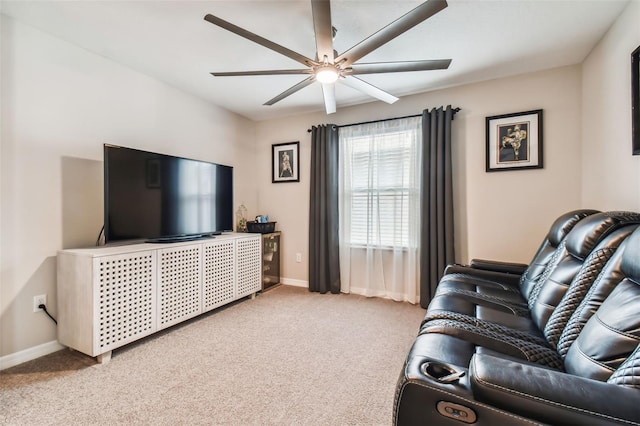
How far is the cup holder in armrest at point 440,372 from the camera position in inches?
33.4

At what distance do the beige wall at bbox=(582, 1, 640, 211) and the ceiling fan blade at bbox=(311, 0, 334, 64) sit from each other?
1.92 metres

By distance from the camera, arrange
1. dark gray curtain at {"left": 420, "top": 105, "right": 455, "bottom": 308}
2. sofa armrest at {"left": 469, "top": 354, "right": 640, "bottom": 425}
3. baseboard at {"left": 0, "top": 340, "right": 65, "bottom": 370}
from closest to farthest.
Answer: sofa armrest at {"left": 469, "top": 354, "right": 640, "bottom": 425}
baseboard at {"left": 0, "top": 340, "right": 65, "bottom": 370}
dark gray curtain at {"left": 420, "top": 105, "right": 455, "bottom": 308}

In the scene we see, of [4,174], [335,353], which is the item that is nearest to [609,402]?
[335,353]

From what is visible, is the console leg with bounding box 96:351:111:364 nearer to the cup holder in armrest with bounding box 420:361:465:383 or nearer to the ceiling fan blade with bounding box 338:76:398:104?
the cup holder in armrest with bounding box 420:361:465:383

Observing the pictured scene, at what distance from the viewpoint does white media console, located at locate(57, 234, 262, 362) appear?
1.97 meters

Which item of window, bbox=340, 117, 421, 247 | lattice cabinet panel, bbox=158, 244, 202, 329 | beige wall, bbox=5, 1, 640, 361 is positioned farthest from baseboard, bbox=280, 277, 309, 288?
beige wall, bbox=5, 1, 640, 361

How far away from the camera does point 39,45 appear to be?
212cm

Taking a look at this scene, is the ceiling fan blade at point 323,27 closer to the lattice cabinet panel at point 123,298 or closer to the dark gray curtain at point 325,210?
the dark gray curtain at point 325,210

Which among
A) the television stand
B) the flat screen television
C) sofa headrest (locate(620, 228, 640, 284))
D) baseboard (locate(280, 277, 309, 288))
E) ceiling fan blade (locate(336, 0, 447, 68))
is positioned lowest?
baseboard (locate(280, 277, 309, 288))

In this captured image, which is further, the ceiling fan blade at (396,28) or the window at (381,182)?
the window at (381,182)

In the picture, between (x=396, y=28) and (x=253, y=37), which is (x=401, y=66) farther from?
(x=253, y=37)

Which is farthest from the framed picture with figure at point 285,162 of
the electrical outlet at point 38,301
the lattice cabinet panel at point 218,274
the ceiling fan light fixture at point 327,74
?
the electrical outlet at point 38,301

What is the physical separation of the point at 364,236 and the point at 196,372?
2.34m

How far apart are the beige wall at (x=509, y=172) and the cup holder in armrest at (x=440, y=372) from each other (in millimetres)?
2465
